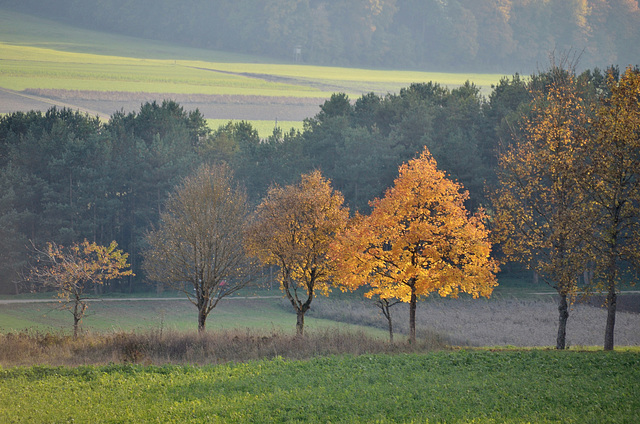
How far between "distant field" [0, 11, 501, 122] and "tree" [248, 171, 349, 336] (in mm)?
78775

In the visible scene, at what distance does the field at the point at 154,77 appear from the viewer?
11406cm

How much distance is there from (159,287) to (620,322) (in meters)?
42.9

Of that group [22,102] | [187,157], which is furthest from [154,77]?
[187,157]

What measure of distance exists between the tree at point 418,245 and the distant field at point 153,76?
83159mm

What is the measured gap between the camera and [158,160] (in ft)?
227

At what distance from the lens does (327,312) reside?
56688 millimetres

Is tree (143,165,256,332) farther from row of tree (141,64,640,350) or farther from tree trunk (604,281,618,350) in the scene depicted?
tree trunk (604,281,618,350)

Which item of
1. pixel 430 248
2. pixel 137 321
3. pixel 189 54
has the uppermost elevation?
pixel 189 54

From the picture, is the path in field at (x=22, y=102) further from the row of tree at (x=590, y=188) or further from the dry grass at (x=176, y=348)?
the row of tree at (x=590, y=188)

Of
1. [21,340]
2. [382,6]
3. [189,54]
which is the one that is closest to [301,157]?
[21,340]

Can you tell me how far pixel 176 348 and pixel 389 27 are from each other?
15810cm

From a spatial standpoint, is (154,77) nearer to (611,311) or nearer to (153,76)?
(153,76)

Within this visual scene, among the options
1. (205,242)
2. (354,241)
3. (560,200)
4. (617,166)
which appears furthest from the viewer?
(205,242)

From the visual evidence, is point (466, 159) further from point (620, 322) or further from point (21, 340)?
point (21, 340)
